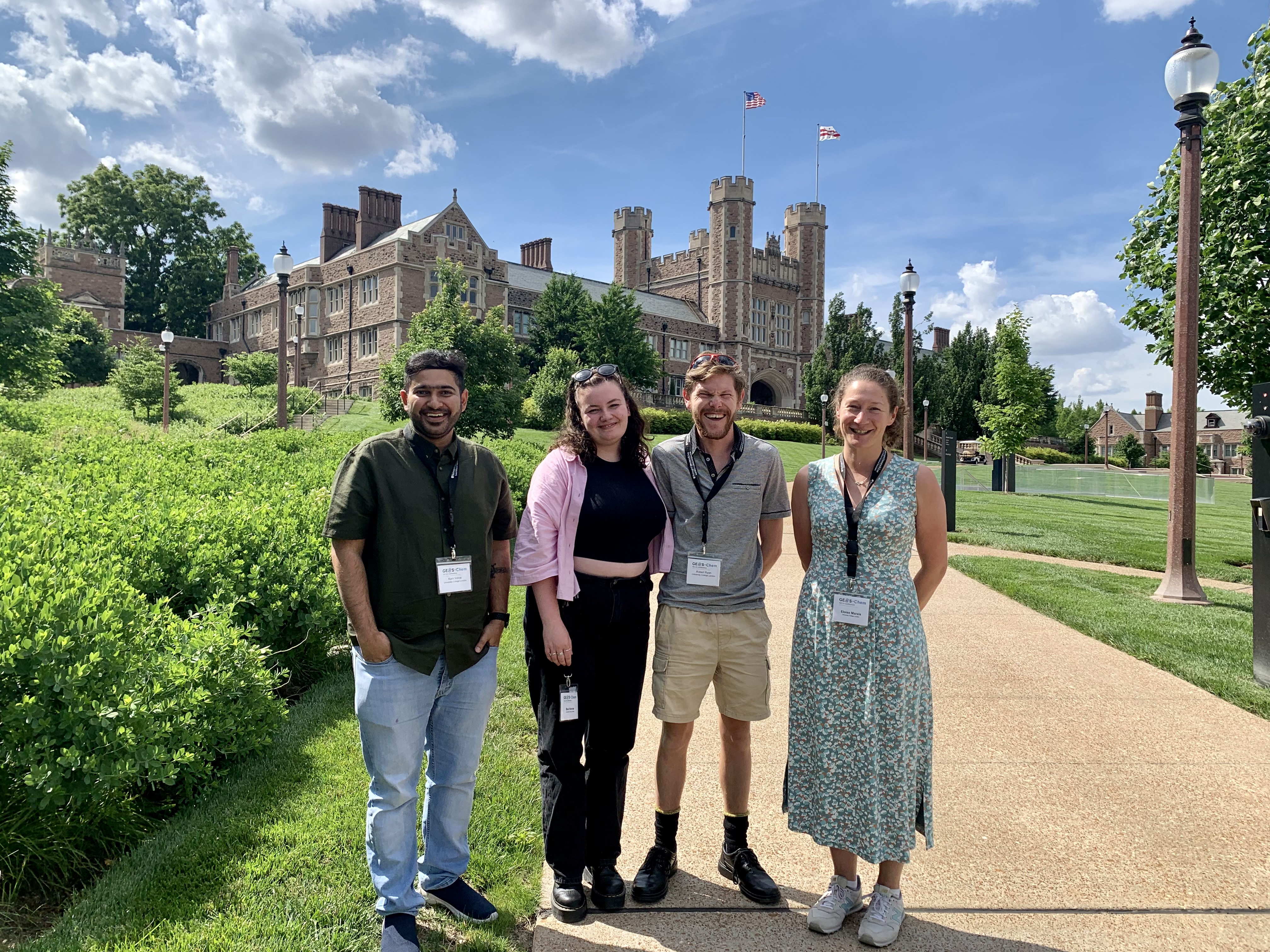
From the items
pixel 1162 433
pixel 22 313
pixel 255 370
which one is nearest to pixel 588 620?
pixel 22 313

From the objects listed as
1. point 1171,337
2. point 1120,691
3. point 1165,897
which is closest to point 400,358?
point 1171,337

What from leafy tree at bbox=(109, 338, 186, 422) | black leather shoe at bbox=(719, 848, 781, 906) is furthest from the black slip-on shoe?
leafy tree at bbox=(109, 338, 186, 422)

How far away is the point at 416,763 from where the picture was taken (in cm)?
277

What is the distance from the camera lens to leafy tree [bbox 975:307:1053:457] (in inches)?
1229

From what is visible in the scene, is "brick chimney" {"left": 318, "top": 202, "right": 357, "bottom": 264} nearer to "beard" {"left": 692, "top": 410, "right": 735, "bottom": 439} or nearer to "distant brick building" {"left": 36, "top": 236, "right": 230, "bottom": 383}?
"distant brick building" {"left": 36, "top": 236, "right": 230, "bottom": 383}

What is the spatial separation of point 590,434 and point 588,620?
2.28 ft

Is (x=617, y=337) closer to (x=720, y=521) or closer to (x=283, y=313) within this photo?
(x=283, y=313)

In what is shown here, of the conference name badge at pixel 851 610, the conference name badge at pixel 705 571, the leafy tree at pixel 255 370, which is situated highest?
the leafy tree at pixel 255 370

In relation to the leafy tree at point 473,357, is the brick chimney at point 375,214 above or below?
above

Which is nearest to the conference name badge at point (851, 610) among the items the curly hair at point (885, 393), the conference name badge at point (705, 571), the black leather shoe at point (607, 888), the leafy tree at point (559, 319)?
the conference name badge at point (705, 571)

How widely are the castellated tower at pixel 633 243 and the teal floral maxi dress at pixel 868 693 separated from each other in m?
66.0

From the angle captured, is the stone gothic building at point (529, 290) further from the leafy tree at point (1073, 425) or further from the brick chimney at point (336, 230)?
the leafy tree at point (1073, 425)

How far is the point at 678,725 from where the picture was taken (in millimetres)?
3137

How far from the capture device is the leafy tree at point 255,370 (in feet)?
128
